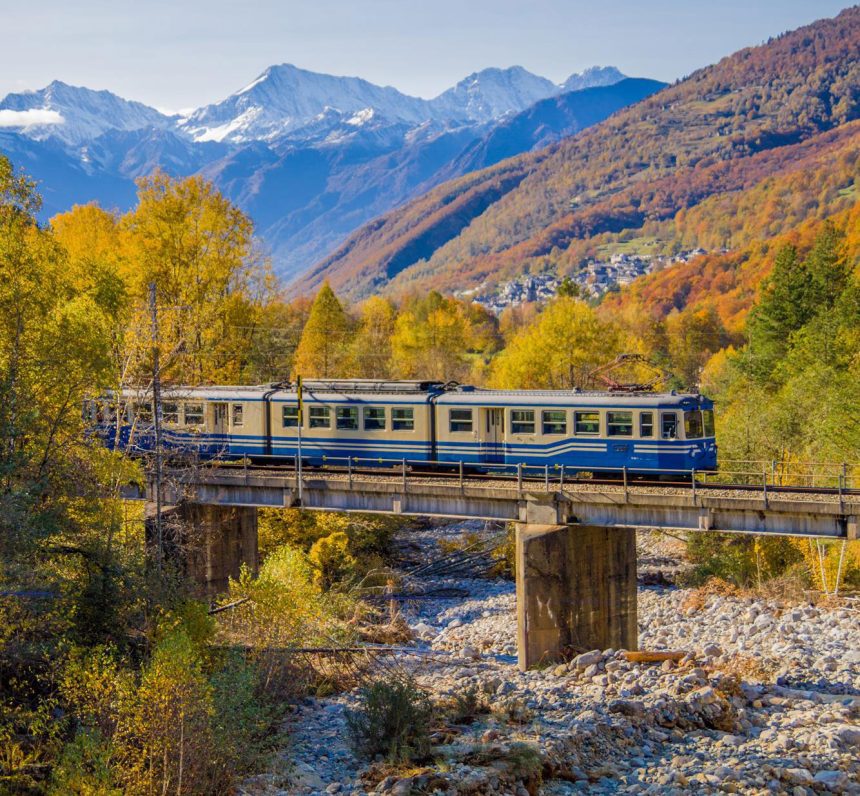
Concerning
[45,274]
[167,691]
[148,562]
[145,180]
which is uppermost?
[145,180]

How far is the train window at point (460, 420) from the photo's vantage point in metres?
34.7

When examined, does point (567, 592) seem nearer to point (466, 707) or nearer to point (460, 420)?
point (466, 707)

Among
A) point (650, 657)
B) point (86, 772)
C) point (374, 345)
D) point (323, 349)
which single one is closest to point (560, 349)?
point (323, 349)

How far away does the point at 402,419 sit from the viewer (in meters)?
35.8

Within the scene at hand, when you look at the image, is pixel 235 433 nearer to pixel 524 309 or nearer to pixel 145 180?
pixel 145 180

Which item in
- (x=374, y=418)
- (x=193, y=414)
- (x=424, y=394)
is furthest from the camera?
(x=193, y=414)

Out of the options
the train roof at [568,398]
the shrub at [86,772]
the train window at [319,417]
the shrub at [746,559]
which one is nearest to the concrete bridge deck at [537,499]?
the train window at [319,417]

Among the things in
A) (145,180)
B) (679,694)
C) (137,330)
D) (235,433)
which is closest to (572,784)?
(679,694)

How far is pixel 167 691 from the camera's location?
741 inches

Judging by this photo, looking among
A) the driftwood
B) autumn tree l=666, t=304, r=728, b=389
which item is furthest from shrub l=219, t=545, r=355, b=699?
autumn tree l=666, t=304, r=728, b=389

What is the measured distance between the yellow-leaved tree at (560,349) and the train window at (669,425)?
3357 cm

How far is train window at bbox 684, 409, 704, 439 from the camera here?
104ft

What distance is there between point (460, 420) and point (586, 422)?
4.48 meters

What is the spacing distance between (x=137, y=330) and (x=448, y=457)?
13.6m
